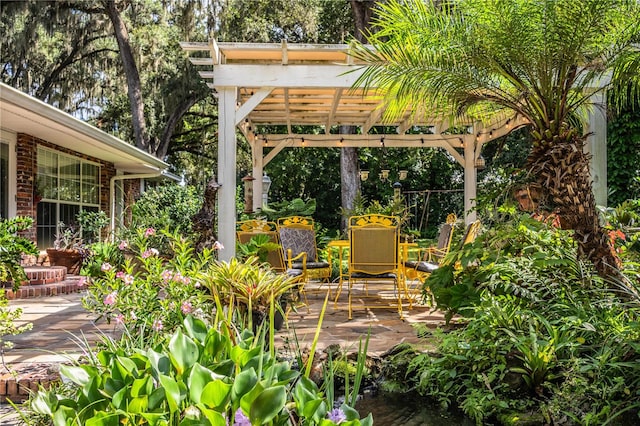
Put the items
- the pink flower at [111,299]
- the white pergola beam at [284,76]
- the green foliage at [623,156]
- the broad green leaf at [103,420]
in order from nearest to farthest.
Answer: the broad green leaf at [103,420], the pink flower at [111,299], the white pergola beam at [284,76], the green foliage at [623,156]

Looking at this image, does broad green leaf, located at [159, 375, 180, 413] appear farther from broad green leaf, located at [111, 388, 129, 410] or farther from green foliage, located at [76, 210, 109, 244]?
green foliage, located at [76, 210, 109, 244]

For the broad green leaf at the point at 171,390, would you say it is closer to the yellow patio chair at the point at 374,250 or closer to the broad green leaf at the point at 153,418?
the broad green leaf at the point at 153,418

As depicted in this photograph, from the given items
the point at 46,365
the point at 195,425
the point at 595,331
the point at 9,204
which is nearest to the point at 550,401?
the point at 595,331

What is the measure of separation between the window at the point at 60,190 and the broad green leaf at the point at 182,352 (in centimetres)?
847

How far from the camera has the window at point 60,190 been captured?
29.7ft

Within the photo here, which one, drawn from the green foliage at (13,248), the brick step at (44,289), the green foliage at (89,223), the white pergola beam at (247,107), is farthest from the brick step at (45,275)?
the green foliage at (13,248)

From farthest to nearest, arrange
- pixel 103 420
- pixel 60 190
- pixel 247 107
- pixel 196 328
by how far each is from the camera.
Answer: pixel 60 190
pixel 247 107
pixel 196 328
pixel 103 420

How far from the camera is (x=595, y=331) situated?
9.86ft

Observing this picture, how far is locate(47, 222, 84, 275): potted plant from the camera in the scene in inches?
347

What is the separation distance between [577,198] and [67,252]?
7814 mm

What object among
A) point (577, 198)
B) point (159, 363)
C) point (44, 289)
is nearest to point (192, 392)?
point (159, 363)

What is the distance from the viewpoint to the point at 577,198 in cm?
354

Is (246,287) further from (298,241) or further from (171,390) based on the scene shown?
(298,241)

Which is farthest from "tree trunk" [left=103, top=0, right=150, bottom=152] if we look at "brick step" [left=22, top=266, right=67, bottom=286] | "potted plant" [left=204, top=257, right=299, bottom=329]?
"potted plant" [left=204, top=257, right=299, bottom=329]
